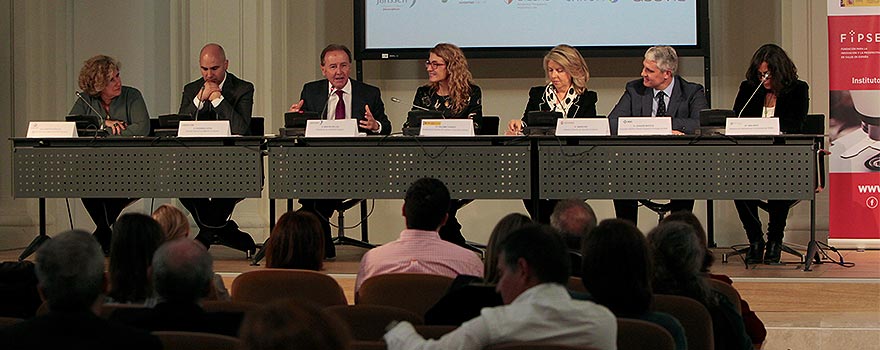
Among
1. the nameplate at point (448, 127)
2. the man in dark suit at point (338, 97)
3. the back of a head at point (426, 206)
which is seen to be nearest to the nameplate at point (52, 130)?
the man in dark suit at point (338, 97)

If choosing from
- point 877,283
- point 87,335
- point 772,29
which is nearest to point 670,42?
point 772,29

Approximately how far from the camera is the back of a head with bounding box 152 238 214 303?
7.51 ft

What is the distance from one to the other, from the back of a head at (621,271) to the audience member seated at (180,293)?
80 cm

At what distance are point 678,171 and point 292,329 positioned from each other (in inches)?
163

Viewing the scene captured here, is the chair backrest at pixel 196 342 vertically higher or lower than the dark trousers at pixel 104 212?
lower

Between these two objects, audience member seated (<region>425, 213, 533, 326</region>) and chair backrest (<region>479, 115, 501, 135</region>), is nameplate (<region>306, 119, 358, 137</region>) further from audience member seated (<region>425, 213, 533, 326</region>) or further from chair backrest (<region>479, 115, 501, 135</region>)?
audience member seated (<region>425, 213, 533, 326</region>)

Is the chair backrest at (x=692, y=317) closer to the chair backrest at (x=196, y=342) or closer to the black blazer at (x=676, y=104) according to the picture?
the chair backrest at (x=196, y=342)

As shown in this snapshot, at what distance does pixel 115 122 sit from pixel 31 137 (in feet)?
1.62

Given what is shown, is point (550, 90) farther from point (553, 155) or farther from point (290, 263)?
point (290, 263)

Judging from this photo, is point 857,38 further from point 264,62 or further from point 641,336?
point 641,336

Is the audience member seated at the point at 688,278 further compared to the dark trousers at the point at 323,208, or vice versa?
the dark trousers at the point at 323,208

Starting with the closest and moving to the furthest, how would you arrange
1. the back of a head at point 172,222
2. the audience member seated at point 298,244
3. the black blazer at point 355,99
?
1. the audience member seated at point 298,244
2. the back of a head at point 172,222
3. the black blazer at point 355,99

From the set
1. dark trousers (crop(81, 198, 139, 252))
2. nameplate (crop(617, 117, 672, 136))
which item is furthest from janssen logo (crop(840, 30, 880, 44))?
dark trousers (crop(81, 198, 139, 252))

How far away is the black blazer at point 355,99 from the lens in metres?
6.22
